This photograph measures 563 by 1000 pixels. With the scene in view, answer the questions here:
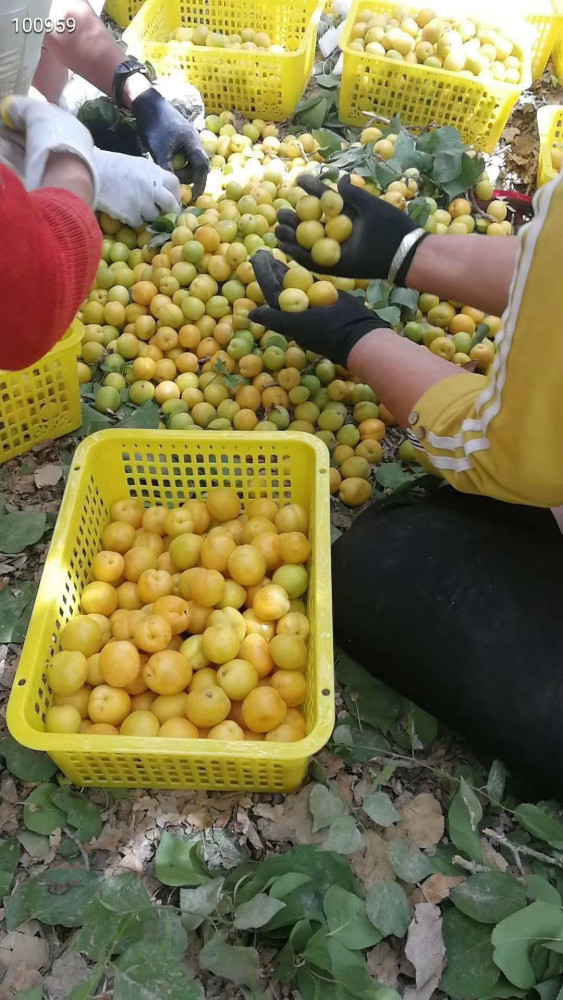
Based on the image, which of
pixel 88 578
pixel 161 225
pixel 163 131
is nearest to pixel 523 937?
pixel 88 578

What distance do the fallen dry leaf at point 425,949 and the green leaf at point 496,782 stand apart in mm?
326

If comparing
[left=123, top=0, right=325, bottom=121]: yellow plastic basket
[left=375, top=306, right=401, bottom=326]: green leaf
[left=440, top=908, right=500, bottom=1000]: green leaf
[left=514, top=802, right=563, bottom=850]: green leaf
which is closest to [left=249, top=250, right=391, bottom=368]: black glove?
[left=375, top=306, right=401, bottom=326]: green leaf

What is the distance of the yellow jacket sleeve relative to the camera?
1259mm

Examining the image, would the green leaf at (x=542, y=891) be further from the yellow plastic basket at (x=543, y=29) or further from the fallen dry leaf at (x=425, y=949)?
the yellow plastic basket at (x=543, y=29)

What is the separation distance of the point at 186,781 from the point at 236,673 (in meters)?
0.29

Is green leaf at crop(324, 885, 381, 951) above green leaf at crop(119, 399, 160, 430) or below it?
below

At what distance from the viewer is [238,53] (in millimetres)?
3836

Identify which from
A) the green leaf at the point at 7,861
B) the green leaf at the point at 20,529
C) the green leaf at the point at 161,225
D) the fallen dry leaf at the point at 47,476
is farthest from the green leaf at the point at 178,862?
the green leaf at the point at 161,225

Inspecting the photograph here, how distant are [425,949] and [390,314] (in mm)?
2206

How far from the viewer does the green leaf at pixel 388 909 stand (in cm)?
164

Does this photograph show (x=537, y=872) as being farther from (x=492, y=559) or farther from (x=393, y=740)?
(x=492, y=559)

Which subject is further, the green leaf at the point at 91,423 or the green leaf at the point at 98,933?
the green leaf at the point at 91,423

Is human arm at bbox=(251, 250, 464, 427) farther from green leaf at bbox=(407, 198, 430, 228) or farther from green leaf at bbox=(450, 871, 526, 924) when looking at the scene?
green leaf at bbox=(450, 871, 526, 924)

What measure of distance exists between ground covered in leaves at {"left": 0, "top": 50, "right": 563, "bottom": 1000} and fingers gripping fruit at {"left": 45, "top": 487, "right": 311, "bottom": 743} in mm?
255
